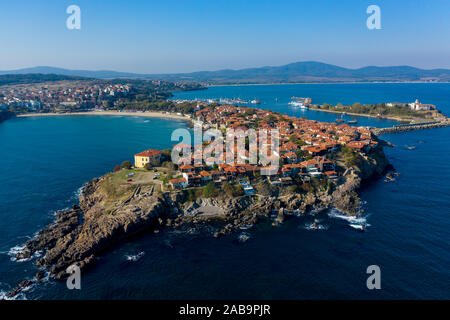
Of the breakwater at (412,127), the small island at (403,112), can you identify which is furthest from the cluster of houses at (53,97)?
the breakwater at (412,127)

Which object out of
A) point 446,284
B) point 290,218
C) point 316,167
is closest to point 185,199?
point 290,218

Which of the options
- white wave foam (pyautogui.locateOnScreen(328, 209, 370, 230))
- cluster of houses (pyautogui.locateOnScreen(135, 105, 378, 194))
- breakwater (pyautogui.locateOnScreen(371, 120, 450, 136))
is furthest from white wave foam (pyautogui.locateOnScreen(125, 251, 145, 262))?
breakwater (pyautogui.locateOnScreen(371, 120, 450, 136))

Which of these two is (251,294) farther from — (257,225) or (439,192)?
(439,192)

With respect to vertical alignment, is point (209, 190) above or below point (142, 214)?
above

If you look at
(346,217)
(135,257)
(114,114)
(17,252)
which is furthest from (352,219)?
(114,114)

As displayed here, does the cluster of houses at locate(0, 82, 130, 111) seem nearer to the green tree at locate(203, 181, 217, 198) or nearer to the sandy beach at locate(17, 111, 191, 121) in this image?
the sandy beach at locate(17, 111, 191, 121)

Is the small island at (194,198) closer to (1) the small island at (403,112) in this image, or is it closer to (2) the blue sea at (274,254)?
(2) the blue sea at (274,254)

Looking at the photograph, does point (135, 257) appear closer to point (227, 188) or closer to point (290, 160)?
point (227, 188)

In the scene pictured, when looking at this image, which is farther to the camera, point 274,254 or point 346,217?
point 346,217
